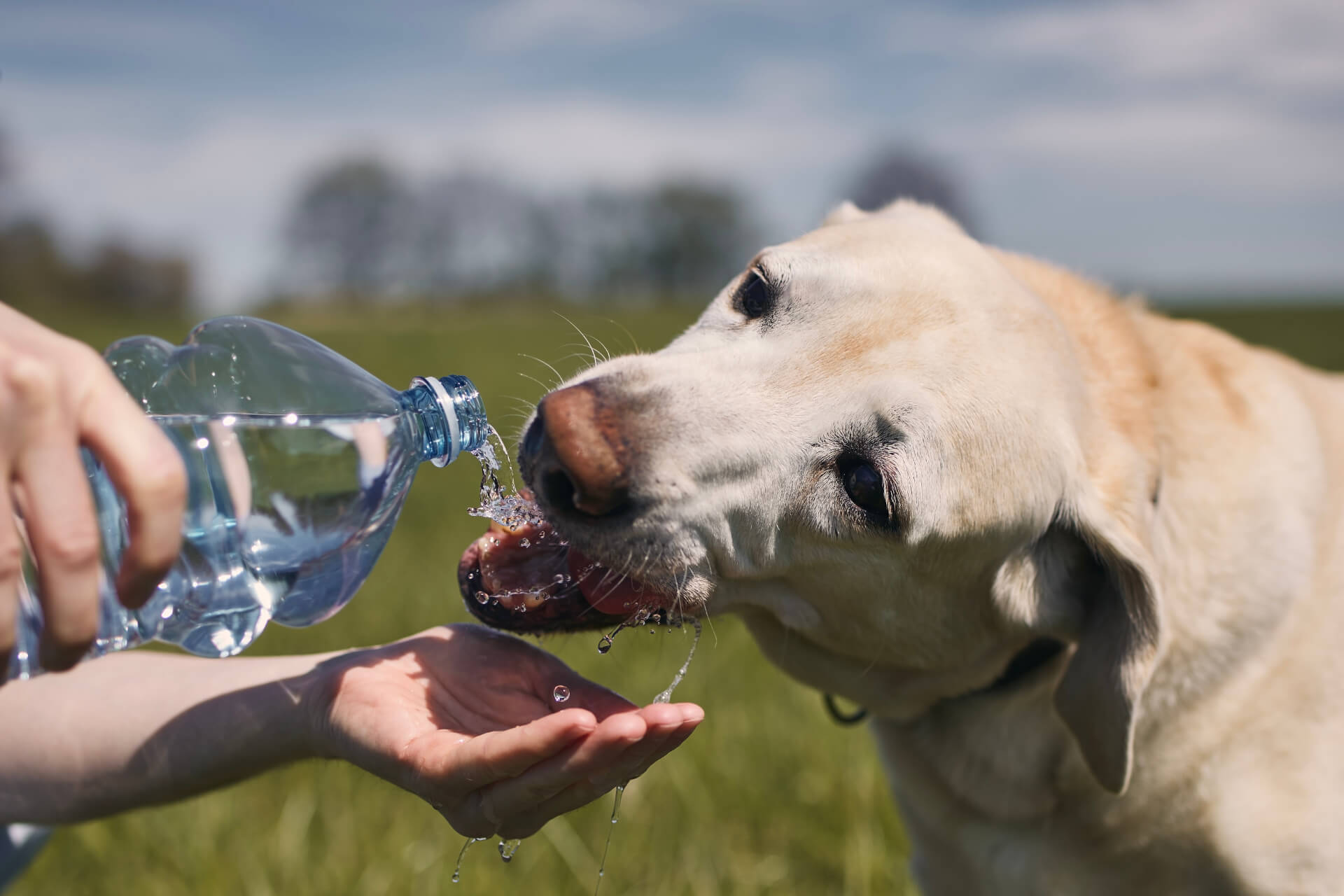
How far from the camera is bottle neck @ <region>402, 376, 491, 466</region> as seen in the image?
5.87 ft

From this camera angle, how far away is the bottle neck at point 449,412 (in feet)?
5.87

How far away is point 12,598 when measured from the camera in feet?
3.20

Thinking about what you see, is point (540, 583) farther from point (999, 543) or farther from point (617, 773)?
point (999, 543)

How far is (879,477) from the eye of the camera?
1.91 metres

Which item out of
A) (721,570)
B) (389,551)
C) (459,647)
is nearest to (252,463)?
(459,647)

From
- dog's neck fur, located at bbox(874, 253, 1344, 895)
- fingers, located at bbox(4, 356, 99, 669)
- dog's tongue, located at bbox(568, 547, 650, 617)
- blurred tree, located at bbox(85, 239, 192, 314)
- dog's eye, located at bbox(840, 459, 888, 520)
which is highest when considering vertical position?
fingers, located at bbox(4, 356, 99, 669)

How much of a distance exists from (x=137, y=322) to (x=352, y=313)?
17379mm

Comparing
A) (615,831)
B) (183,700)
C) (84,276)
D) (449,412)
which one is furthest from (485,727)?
(84,276)

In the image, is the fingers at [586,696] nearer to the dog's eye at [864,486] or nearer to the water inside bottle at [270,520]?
the water inside bottle at [270,520]

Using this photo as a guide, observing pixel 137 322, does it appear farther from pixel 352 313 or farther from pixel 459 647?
pixel 459 647

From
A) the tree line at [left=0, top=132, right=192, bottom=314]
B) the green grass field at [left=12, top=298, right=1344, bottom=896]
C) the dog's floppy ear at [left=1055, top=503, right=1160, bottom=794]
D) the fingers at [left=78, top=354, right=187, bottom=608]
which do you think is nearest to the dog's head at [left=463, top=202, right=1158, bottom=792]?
the dog's floppy ear at [left=1055, top=503, right=1160, bottom=794]

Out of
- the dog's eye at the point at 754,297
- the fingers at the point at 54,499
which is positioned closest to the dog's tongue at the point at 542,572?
the dog's eye at the point at 754,297

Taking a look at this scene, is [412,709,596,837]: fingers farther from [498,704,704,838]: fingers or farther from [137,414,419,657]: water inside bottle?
[137,414,419,657]: water inside bottle

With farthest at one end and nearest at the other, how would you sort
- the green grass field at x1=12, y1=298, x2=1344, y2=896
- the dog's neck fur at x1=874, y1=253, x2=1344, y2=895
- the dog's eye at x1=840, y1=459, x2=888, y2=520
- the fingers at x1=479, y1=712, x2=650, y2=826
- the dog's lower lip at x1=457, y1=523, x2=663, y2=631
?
the green grass field at x1=12, y1=298, x2=1344, y2=896 → the dog's neck fur at x1=874, y1=253, x2=1344, y2=895 → the dog's eye at x1=840, y1=459, x2=888, y2=520 → the dog's lower lip at x1=457, y1=523, x2=663, y2=631 → the fingers at x1=479, y1=712, x2=650, y2=826
